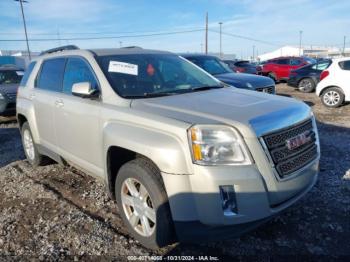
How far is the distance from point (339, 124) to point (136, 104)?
6.58 metres

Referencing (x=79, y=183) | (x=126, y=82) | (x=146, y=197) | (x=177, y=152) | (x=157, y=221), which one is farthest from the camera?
(x=79, y=183)

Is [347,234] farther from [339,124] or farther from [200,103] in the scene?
[339,124]

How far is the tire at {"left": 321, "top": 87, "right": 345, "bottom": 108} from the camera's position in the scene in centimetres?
1016

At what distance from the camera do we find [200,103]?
3057 mm

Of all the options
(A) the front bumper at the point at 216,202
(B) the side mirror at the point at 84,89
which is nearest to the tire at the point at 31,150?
(B) the side mirror at the point at 84,89

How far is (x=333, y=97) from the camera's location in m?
10.3

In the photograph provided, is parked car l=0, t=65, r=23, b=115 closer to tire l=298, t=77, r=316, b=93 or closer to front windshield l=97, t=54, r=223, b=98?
front windshield l=97, t=54, r=223, b=98

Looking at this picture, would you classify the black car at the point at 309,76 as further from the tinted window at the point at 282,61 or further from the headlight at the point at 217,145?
the headlight at the point at 217,145

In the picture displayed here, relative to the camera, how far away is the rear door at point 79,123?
11.3 ft

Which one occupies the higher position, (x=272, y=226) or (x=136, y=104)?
(x=136, y=104)

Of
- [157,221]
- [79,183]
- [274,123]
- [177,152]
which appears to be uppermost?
[274,123]

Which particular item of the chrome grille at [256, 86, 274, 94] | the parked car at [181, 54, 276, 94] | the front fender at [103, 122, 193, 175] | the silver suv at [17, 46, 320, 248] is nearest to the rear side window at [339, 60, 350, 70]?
the parked car at [181, 54, 276, 94]

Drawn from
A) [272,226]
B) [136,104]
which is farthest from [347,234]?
[136,104]

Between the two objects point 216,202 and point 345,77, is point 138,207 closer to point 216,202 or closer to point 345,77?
point 216,202
